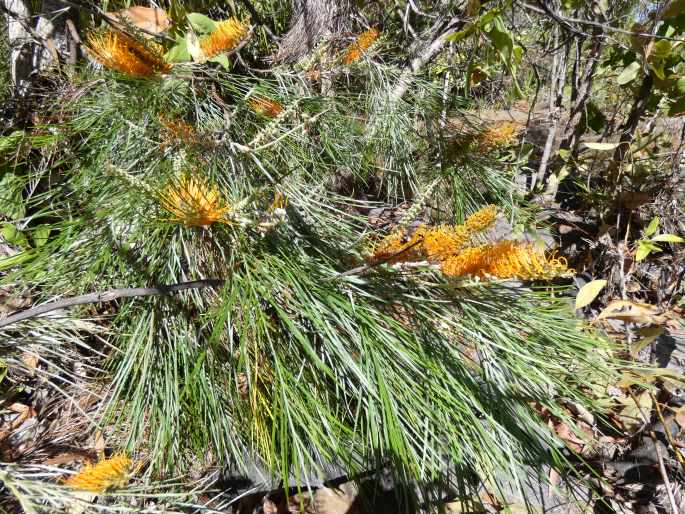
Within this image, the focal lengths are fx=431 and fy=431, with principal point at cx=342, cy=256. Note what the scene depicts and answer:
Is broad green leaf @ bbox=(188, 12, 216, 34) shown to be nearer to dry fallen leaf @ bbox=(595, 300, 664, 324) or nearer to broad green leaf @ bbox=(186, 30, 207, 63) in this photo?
broad green leaf @ bbox=(186, 30, 207, 63)

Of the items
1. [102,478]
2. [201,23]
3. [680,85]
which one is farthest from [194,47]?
[680,85]

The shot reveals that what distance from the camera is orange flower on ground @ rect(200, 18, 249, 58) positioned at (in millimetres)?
630

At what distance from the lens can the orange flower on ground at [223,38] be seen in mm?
630

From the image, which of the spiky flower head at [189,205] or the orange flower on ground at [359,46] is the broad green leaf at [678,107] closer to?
the orange flower on ground at [359,46]

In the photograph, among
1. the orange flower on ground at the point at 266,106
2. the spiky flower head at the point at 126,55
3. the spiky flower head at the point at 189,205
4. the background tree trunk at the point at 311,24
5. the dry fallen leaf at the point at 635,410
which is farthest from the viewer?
the background tree trunk at the point at 311,24

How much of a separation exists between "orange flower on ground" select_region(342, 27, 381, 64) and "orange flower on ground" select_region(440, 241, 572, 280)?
651 millimetres

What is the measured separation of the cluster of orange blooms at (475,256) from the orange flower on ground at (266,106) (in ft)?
1.36

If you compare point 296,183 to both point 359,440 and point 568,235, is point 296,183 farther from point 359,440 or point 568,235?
point 568,235

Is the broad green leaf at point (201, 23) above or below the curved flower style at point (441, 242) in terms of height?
above

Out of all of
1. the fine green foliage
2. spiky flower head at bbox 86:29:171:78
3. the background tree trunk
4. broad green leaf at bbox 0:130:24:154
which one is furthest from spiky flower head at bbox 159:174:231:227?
the background tree trunk

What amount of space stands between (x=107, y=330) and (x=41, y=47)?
72cm

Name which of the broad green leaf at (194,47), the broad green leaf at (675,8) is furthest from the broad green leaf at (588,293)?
the broad green leaf at (194,47)

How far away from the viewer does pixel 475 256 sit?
0.48m

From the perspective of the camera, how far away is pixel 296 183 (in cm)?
76
